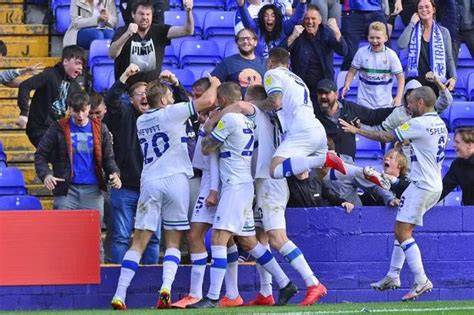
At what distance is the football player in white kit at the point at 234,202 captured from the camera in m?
13.2

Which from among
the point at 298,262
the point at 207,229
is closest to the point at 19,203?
the point at 207,229

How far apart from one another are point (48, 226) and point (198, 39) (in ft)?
16.3

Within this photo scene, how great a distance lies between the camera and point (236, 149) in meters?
13.3

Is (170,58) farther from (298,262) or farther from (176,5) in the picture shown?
(298,262)

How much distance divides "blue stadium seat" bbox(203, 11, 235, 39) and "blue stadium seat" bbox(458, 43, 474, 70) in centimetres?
284

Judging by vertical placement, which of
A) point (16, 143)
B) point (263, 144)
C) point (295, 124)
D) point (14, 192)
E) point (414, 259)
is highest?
point (295, 124)

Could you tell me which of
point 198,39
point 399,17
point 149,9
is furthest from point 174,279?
point 399,17

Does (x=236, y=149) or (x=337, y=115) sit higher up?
(x=337, y=115)

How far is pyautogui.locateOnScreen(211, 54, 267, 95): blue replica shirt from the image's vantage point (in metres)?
15.1

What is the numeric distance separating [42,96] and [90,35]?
7.06 feet

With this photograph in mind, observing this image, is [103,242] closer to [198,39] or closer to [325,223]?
[325,223]

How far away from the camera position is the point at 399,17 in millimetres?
18641

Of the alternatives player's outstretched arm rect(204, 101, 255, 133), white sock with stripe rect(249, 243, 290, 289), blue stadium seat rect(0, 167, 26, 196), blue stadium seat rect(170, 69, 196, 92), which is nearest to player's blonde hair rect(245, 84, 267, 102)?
player's outstretched arm rect(204, 101, 255, 133)

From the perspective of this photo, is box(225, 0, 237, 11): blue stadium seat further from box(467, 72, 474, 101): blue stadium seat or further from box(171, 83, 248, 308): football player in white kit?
box(171, 83, 248, 308): football player in white kit
